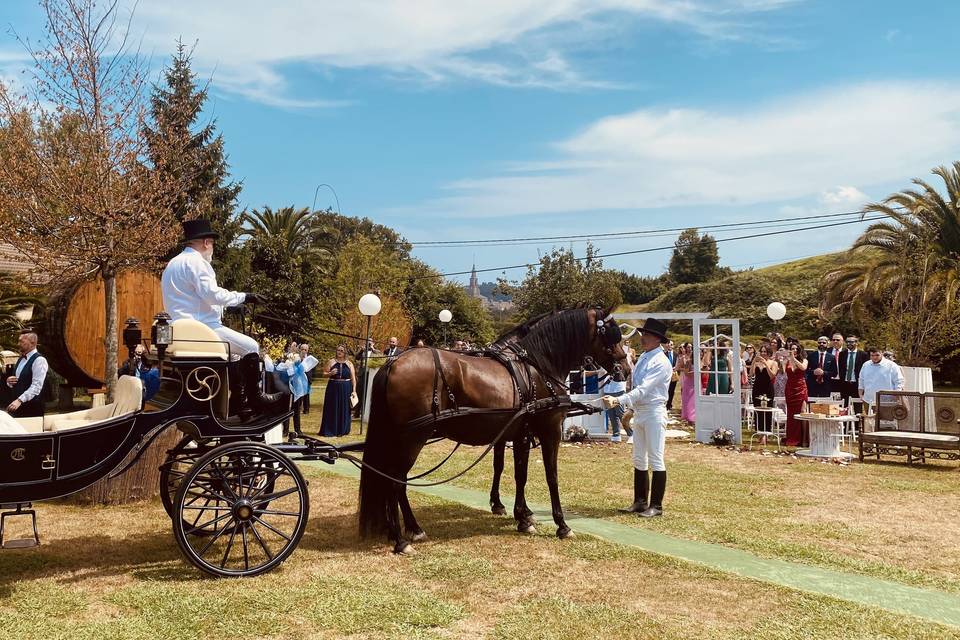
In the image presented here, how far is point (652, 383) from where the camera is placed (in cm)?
793

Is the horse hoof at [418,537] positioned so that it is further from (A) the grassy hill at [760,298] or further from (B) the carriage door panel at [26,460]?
(A) the grassy hill at [760,298]

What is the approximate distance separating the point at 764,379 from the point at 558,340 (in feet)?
31.9

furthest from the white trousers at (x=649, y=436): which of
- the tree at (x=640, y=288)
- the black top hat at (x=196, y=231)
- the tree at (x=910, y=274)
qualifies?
the tree at (x=640, y=288)

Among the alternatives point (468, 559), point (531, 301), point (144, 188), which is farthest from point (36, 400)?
point (531, 301)

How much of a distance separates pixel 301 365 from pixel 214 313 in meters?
9.18

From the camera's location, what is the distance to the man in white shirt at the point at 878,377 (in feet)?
44.8

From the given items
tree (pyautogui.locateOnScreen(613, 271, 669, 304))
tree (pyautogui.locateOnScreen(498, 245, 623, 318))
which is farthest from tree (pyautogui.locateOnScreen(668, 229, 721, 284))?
tree (pyautogui.locateOnScreen(498, 245, 623, 318))

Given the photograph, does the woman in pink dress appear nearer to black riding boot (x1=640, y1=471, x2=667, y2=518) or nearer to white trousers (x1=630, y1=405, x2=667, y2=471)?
white trousers (x1=630, y1=405, x2=667, y2=471)

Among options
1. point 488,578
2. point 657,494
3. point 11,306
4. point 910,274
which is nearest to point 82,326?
point 11,306

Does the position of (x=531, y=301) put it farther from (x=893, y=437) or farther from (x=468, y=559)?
(x=468, y=559)

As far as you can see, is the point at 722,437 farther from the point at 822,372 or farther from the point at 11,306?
the point at 11,306

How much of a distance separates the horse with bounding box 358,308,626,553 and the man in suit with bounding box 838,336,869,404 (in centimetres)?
1029

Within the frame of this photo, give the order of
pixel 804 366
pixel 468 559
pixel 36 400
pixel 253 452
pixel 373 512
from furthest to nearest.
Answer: pixel 804 366, pixel 36 400, pixel 373 512, pixel 468 559, pixel 253 452

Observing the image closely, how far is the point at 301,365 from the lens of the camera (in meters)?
14.9
